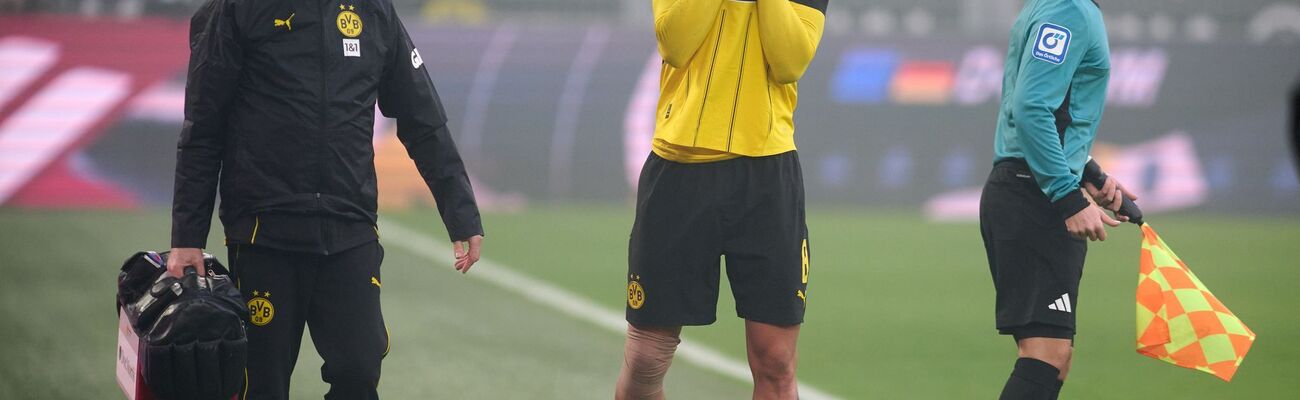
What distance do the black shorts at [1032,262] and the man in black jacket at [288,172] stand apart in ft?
6.27

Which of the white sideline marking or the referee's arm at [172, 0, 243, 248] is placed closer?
the referee's arm at [172, 0, 243, 248]

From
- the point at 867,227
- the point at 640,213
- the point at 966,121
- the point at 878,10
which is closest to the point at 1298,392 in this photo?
the point at 640,213

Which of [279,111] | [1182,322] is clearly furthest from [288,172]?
[1182,322]

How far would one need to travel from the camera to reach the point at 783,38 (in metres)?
4.41

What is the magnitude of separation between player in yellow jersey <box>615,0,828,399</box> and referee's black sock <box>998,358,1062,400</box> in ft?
2.53

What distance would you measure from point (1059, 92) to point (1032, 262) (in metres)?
0.53

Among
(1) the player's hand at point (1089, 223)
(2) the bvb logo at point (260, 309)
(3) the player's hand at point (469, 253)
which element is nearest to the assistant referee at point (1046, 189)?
(1) the player's hand at point (1089, 223)

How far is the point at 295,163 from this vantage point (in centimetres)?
436

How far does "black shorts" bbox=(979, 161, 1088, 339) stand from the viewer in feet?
15.9

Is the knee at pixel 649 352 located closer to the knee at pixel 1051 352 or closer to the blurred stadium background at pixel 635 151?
the knee at pixel 1051 352

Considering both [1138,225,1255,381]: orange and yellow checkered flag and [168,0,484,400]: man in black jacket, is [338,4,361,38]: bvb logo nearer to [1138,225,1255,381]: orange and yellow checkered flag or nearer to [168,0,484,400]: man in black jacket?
[168,0,484,400]: man in black jacket

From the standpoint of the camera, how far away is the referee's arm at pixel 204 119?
4.23 metres

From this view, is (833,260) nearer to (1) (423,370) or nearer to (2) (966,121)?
Result: (2) (966,121)

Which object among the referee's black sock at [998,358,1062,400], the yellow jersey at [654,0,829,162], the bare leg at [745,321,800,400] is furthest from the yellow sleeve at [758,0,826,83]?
the referee's black sock at [998,358,1062,400]
